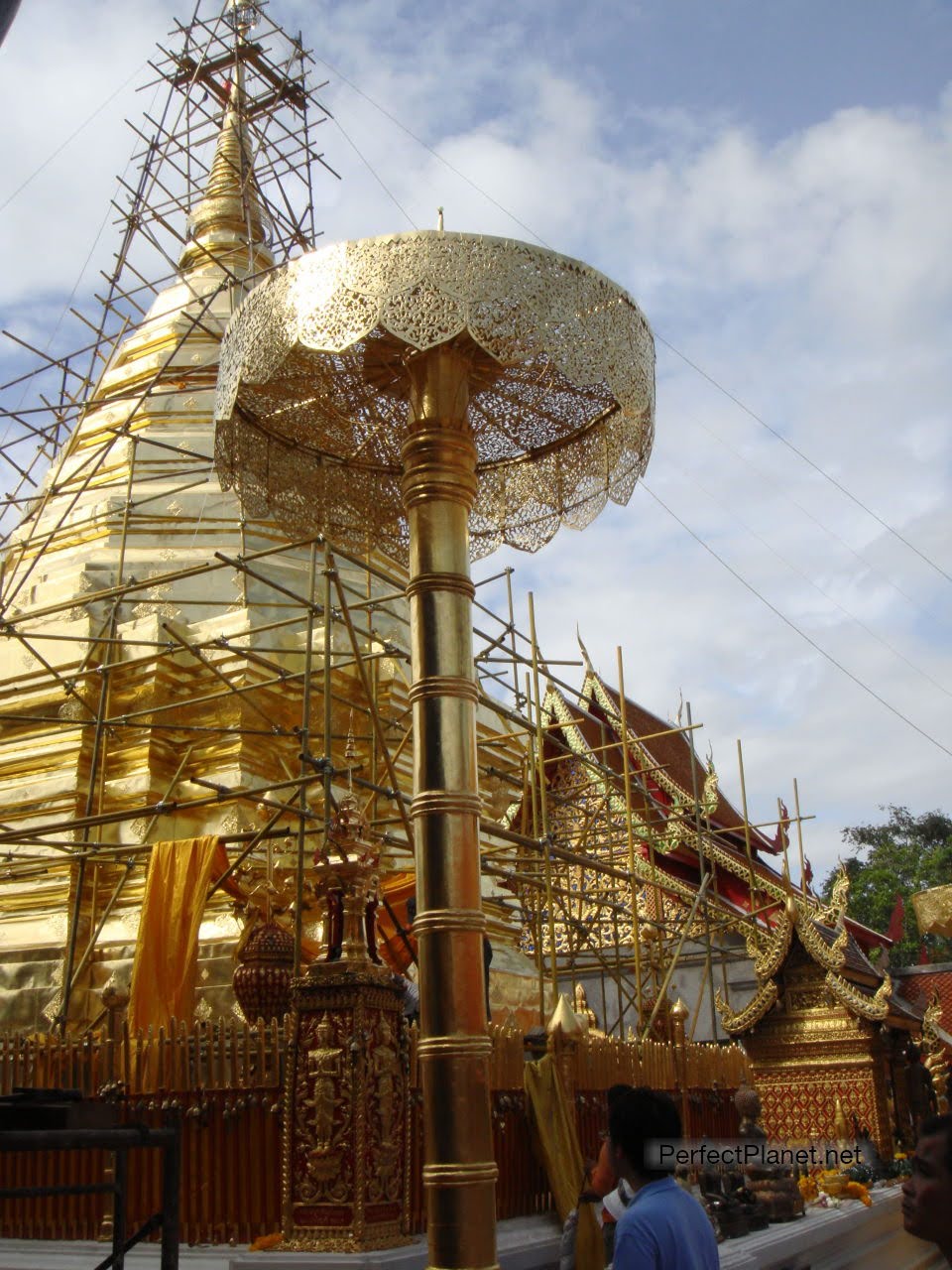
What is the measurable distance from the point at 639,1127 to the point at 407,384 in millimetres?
2918

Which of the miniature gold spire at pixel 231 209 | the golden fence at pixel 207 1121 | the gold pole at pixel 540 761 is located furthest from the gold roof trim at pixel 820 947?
the miniature gold spire at pixel 231 209

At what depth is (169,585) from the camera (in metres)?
11.8

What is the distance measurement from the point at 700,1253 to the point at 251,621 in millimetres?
8661

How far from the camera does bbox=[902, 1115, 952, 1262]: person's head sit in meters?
2.18

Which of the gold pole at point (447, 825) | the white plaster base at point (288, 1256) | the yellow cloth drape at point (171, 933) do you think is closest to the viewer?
the gold pole at point (447, 825)

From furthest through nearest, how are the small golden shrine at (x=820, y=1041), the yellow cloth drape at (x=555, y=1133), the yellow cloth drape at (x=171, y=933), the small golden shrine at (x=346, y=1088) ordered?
the small golden shrine at (x=820, y=1041) → the yellow cloth drape at (x=171, y=933) → the yellow cloth drape at (x=555, y=1133) → the small golden shrine at (x=346, y=1088)

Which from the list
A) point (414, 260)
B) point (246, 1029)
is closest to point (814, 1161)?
point (246, 1029)

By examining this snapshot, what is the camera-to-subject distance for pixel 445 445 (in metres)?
4.38

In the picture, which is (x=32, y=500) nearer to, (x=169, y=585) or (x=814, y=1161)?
(x=169, y=585)

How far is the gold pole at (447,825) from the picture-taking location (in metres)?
3.56

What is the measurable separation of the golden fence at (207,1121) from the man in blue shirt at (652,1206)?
316 centimetres

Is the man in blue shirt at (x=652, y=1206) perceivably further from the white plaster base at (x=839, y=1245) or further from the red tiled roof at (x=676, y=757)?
the red tiled roof at (x=676, y=757)

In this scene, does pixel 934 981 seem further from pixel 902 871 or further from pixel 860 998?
pixel 902 871

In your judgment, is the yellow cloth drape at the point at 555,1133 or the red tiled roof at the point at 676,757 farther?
the red tiled roof at the point at 676,757
